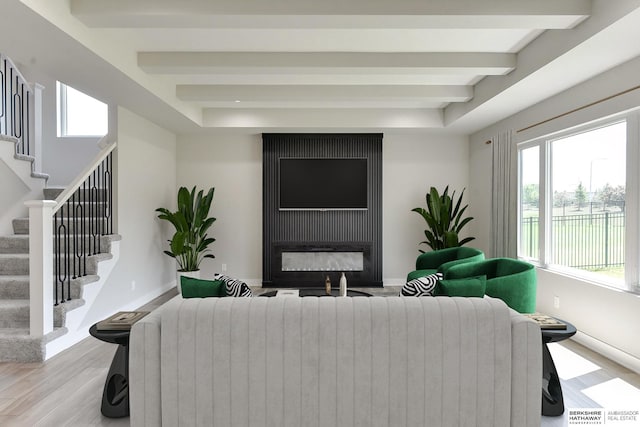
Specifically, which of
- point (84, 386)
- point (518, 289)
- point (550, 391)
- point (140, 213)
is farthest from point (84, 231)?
point (550, 391)

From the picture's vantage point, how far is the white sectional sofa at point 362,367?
6.62 feet

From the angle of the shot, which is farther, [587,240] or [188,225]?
[188,225]

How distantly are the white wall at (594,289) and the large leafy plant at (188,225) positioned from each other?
173 inches

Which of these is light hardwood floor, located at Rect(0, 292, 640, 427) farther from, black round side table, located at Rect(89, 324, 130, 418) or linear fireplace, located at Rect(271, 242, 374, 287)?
linear fireplace, located at Rect(271, 242, 374, 287)

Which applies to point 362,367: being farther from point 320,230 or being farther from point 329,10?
point 320,230

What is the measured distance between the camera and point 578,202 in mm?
4172

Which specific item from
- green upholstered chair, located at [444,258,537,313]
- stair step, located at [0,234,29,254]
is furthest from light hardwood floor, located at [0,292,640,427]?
stair step, located at [0,234,29,254]

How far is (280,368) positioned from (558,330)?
→ 5.24 feet

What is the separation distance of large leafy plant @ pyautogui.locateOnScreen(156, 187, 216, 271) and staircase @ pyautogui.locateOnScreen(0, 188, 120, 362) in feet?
3.50

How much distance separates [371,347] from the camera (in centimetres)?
204

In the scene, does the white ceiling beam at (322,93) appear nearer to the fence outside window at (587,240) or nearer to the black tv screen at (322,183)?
the black tv screen at (322,183)

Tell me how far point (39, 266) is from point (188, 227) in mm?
2508

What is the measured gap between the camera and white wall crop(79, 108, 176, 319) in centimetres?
466

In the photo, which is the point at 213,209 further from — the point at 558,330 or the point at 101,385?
the point at 558,330
